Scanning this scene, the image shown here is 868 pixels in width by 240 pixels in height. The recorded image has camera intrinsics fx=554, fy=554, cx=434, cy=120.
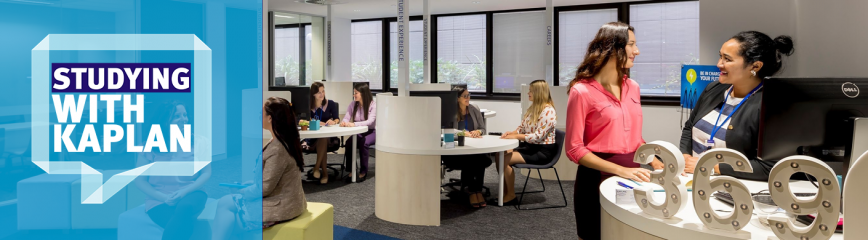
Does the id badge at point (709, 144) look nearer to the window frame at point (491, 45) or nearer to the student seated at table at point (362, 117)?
the student seated at table at point (362, 117)

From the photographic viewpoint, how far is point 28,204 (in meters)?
3.51

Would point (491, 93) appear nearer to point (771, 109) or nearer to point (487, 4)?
point (487, 4)

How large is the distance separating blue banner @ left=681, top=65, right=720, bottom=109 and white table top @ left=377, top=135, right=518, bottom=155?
1.64 metres

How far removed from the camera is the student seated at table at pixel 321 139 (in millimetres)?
6355

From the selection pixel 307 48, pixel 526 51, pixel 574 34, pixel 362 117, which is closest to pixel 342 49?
pixel 307 48

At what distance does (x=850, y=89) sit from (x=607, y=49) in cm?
75

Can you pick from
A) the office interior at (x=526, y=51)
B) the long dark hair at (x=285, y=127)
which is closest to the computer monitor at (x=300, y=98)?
the office interior at (x=526, y=51)

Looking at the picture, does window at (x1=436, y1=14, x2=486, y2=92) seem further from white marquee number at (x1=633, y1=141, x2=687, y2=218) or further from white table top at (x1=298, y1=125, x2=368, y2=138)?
white marquee number at (x1=633, y1=141, x2=687, y2=218)

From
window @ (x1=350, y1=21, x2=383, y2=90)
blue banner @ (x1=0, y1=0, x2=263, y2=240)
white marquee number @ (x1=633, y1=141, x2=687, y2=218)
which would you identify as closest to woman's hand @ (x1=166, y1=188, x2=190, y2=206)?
blue banner @ (x1=0, y1=0, x2=263, y2=240)

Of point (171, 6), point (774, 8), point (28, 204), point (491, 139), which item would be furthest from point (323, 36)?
point (774, 8)

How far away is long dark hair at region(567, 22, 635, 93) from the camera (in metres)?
2.07

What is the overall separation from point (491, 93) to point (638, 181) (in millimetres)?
8994

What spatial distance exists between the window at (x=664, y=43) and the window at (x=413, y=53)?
4.29 meters

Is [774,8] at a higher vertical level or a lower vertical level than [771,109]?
higher
